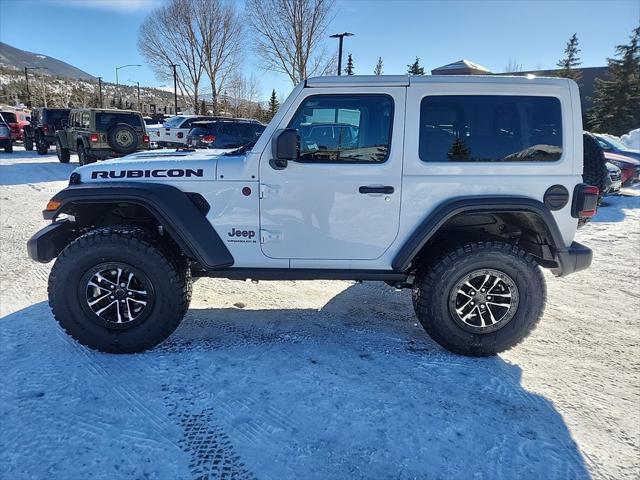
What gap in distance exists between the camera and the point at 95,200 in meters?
2.99

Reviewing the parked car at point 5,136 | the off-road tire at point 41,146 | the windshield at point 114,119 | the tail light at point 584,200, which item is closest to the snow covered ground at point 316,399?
the tail light at point 584,200

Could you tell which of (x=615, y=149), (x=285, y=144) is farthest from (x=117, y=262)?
(x=615, y=149)

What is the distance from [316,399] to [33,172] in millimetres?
12581

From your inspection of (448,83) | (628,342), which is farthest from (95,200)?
(628,342)

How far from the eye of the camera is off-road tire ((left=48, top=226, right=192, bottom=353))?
2994 mm

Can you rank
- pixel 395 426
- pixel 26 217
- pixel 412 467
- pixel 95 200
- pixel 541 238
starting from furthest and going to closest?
1. pixel 26 217
2. pixel 541 238
3. pixel 95 200
4. pixel 395 426
5. pixel 412 467

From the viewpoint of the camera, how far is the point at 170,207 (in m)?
2.95

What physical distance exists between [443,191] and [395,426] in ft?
5.38

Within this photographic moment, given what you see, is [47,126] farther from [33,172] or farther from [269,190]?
[269,190]

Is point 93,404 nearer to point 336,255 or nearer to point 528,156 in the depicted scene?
point 336,255

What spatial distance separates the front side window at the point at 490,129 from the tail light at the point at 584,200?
290mm

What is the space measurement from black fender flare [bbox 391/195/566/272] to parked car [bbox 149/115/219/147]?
568 inches

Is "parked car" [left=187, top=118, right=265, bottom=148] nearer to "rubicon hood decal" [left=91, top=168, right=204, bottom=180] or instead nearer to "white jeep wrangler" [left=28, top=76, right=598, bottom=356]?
"rubicon hood decal" [left=91, top=168, right=204, bottom=180]

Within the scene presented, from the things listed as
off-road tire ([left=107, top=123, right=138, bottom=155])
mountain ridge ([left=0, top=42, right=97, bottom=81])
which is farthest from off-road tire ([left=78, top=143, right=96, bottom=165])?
mountain ridge ([left=0, top=42, right=97, bottom=81])
